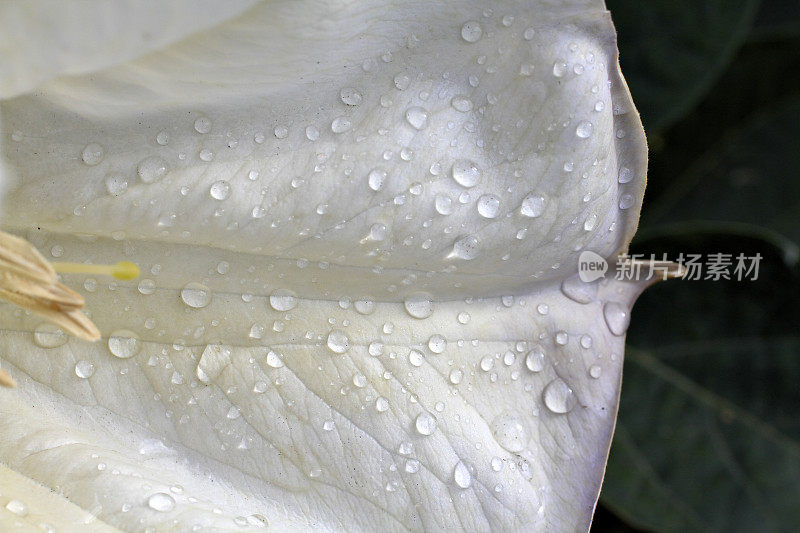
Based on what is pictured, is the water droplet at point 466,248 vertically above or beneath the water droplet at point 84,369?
above

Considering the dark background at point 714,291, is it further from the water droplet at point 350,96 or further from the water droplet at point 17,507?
the water droplet at point 17,507

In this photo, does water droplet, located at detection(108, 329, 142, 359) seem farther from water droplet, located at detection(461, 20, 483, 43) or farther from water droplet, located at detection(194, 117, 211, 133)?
water droplet, located at detection(461, 20, 483, 43)

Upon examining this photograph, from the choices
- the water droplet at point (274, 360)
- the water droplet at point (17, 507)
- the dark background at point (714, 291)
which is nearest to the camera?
the water droplet at point (17, 507)

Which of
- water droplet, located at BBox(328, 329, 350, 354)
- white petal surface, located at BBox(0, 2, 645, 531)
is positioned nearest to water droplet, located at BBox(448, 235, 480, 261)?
white petal surface, located at BBox(0, 2, 645, 531)

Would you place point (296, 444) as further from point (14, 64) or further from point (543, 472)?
point (14, 64)

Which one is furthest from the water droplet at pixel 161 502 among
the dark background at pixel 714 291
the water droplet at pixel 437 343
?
the dark background at pixel 714 291
